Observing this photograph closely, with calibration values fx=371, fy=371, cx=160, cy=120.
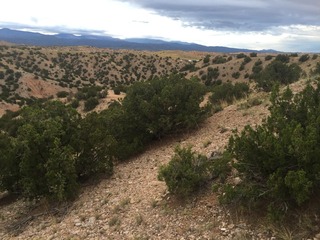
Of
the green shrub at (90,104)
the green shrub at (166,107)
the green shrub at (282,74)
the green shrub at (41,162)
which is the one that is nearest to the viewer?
the green shrub at (41,162)

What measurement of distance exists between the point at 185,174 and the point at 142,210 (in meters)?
1.30

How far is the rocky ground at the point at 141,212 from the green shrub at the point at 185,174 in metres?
0.25

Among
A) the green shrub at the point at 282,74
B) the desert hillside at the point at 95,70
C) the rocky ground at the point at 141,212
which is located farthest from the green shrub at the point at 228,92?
the desert hillside at the point at 95,70

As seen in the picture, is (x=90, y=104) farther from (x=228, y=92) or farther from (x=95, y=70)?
(x=95, y=70)

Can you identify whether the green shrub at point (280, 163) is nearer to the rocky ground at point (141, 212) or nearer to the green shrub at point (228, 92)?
the rocky ground at point (141, 212)

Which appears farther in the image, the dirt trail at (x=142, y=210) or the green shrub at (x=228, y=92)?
the green shrub at (x=228, y=92)

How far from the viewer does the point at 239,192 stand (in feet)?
22.9

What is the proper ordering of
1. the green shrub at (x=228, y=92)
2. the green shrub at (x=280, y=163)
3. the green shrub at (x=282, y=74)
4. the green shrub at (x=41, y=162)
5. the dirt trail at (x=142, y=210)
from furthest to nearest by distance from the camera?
the green shrub at (x=282, y=74), the green shrub at (x=228, y=92), the green shrub at (x=41, y=162), the dirt trail at (x=142, y=210), the green shrub at (x=280, y=163)

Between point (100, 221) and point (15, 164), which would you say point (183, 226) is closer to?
point (100, 221)

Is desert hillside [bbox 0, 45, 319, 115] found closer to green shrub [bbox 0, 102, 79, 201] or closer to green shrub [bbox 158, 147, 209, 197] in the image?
green shrub [bbox 0, 102, 79, 201]

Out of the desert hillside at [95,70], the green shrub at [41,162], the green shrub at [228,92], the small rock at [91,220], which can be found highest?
the green shrub at [228,92]

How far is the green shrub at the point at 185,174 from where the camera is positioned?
832 centimetres

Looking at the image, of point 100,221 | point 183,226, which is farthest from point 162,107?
point 183,226

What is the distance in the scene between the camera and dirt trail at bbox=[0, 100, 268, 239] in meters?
7.31
